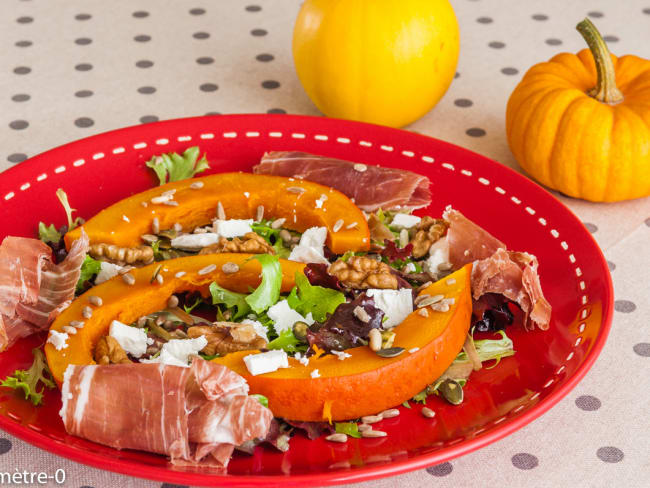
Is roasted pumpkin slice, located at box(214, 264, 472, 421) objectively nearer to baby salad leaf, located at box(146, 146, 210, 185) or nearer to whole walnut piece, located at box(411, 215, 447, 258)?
whole walnut piece, located at box(411, 215, 447, 258)

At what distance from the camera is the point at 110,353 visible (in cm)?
185

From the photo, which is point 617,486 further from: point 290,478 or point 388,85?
point 388,85

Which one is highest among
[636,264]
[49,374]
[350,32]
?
[350,32]

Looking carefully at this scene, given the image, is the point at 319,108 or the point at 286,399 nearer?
the point at 286,399

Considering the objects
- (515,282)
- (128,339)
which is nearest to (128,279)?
(128,339)

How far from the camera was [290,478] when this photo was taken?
1572mm

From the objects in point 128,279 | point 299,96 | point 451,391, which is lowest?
point 299,96

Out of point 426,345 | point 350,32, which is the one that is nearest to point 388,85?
point 350,32

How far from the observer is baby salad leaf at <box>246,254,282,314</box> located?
6.45 ft

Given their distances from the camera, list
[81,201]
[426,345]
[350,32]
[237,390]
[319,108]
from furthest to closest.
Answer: [319,108] → [350,32] → [81,201] → [426,345] → [237,390]

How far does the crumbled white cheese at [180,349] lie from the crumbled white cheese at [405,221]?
2.18ft

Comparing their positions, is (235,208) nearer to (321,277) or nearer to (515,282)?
(321,277)

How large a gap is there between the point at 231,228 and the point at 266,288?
323 mm

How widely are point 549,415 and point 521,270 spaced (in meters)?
0.33
